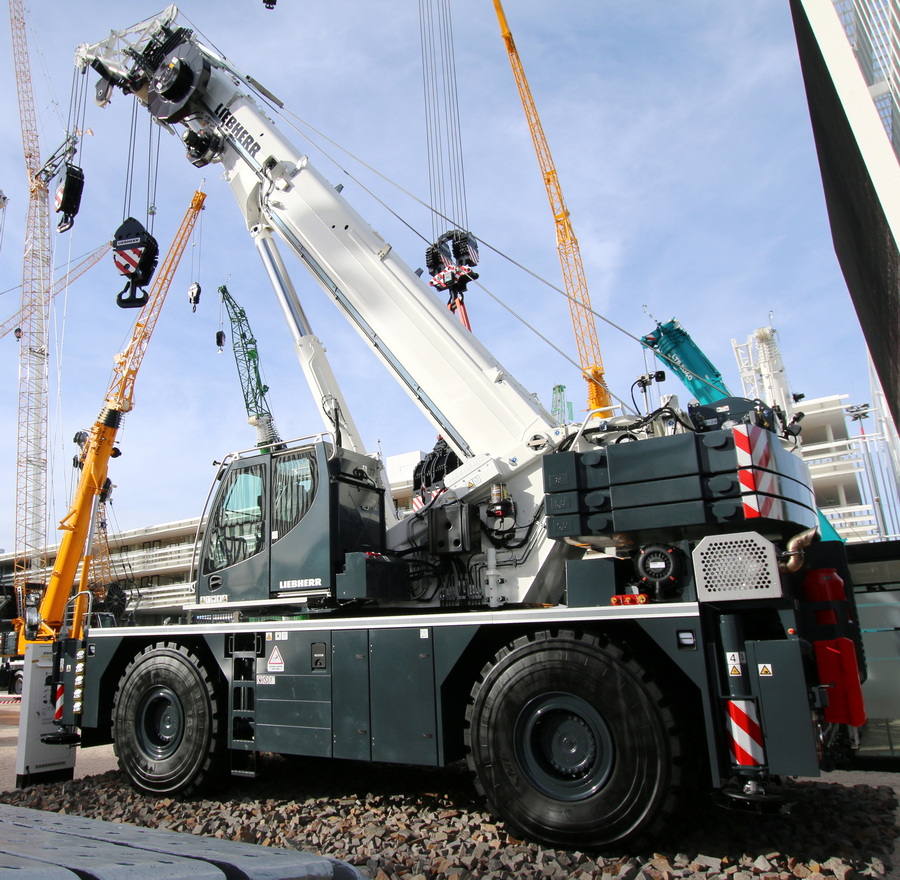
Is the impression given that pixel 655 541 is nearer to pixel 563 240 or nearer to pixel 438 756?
pixel 438 756

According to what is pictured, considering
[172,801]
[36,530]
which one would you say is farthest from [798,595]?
[36,530]

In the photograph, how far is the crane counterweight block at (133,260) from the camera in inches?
460

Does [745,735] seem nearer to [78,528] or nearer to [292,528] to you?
[292,528]

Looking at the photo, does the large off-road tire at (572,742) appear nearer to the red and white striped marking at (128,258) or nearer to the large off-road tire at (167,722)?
the large off-road tire at (167,722)

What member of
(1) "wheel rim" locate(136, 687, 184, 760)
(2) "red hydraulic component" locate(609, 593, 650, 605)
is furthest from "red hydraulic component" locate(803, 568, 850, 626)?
(1) "wheel rim" locate(136, 687, 184, 760)

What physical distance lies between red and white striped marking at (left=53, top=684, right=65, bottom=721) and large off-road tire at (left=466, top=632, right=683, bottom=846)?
5758 millimetres

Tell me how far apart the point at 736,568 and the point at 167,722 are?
20.2 feet

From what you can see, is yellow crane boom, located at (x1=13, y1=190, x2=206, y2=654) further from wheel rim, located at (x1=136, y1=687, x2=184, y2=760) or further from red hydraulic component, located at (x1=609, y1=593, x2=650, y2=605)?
red hydraulic component, located at (x1=609, y1=593, x2=650, y2=605)

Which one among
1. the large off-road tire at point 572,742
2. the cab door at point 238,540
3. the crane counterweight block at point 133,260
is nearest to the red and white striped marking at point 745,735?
the large off-road tire at point 572,742

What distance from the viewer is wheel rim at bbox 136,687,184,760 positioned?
7.50 meters

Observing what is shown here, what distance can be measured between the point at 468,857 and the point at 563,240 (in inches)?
1550

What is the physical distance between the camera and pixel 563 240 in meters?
41.0

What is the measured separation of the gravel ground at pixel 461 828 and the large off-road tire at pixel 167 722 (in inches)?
10.7

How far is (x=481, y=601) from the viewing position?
23.6 ft
